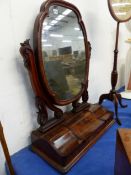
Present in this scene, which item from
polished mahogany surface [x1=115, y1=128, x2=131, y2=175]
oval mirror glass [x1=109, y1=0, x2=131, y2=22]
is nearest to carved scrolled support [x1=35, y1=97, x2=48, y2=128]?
polished mahogany surface [x1=115, y1=128, x2=131, y2=175]

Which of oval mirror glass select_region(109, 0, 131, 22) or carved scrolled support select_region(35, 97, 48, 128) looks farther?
oval mirror glass select_region(109, 0, 131, 22)

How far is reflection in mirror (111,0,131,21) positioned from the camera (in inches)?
40.2

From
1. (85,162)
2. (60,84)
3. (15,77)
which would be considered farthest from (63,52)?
(85,162)

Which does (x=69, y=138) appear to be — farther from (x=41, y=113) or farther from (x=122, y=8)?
(x=122, y=8)

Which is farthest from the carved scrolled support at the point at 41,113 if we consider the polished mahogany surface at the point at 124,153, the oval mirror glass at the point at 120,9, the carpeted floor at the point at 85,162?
the oval mirror glass at the point at 120,9

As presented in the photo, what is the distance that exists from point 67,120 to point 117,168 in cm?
37

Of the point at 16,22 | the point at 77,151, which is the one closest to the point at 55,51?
the point at 16,22

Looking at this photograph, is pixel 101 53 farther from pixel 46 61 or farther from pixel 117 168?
pixel 117 168

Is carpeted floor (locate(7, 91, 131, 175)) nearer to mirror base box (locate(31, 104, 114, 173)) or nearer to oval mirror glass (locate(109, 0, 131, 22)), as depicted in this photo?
mirror base box (locate(31, 104, 114, 173))

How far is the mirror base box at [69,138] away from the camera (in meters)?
0.72

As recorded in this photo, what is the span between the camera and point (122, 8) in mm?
1058

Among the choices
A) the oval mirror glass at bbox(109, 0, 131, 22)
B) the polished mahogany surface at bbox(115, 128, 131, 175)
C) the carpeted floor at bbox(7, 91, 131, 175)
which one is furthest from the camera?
the oval mirror glass at bbox(109, 0, 131, 22)

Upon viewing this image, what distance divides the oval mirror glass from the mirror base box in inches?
23.6

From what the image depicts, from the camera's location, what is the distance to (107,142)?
888mm
